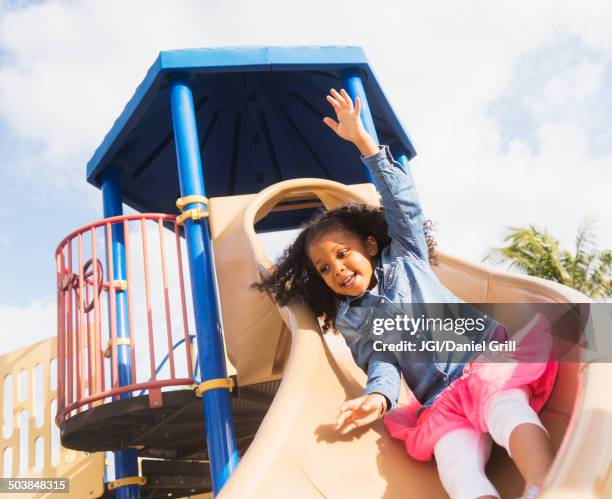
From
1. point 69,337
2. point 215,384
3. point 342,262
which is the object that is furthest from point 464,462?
point 69,337

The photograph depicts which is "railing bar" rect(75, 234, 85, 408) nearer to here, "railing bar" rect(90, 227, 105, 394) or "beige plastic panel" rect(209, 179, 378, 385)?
"railing bar" rect(90, 227, 105, 394)

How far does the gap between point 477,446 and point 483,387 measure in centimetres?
17

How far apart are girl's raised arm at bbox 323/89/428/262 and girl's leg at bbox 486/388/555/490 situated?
75 centimetres

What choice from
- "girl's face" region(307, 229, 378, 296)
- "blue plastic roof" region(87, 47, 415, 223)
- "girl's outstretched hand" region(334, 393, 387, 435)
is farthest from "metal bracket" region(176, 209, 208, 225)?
"girl's outstretched hand" region(334, 393, 387, 435)

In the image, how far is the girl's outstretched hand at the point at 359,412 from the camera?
2004 millimetres

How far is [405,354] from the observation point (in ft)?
7.28

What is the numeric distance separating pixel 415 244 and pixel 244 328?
4.18 feet

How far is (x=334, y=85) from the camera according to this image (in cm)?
522

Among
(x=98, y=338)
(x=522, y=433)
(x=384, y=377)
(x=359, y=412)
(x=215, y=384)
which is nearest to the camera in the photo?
(x=522, y=433)

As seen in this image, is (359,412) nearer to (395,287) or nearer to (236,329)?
(395,287)

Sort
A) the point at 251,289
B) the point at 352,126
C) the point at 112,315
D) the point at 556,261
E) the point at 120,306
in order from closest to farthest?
1. the point at 352,126
2. the point at 251,289
3. the point at 112,315
4. the point at 120,306
5. the point at 556,261

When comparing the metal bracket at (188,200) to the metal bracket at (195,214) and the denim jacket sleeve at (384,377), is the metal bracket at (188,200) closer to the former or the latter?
the metal bracket at (195,214)

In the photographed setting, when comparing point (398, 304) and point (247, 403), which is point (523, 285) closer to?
point (398, 304)

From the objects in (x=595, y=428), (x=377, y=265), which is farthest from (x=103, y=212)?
(x=595, y=428)
